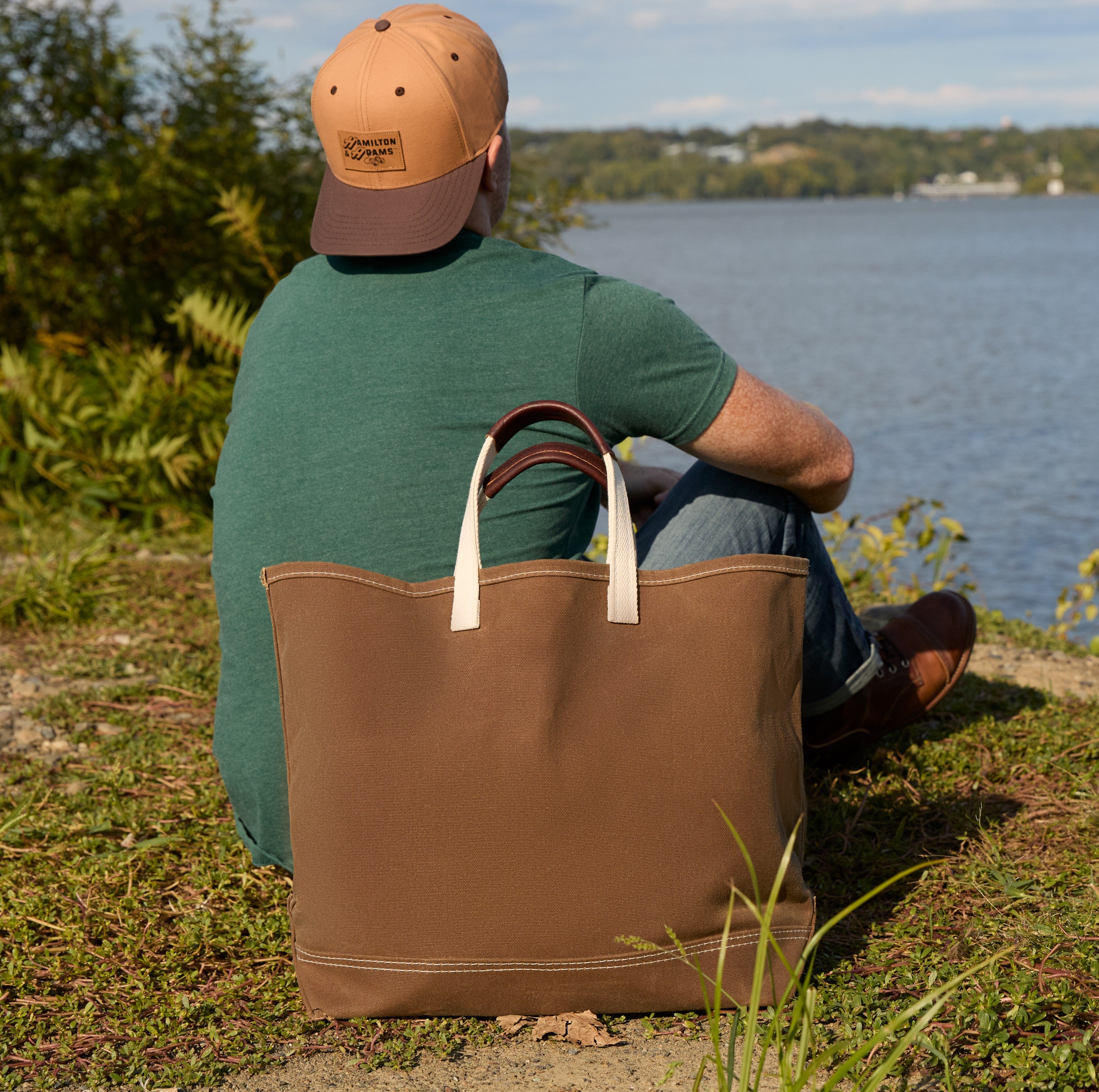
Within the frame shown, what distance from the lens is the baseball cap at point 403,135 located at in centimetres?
201

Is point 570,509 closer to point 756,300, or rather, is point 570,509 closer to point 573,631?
point 573,631

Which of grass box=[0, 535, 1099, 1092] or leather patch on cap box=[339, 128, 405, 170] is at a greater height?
leather patch on cap box=[339, 128, 405, 170]

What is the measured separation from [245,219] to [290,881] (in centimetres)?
468

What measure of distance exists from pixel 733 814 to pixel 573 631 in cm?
39

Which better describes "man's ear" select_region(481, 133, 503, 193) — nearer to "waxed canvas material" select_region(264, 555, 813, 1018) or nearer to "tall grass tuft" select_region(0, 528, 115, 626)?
"waxed canvas material" select_region(264, 555, 813, 1018)

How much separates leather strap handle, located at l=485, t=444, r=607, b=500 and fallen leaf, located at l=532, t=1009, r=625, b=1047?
0.91 meters

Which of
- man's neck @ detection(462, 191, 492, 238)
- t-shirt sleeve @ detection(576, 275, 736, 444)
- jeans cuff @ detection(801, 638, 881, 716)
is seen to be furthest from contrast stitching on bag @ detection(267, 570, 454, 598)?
jeans cuff @ detection(801, 638, 881, 716)

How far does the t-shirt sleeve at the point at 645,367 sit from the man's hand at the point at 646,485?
71 cm

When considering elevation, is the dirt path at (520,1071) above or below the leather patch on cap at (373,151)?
below

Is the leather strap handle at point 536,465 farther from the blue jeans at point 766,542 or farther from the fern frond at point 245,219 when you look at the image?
the fern frond at point 245,219

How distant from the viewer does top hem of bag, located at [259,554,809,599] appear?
1717 mm

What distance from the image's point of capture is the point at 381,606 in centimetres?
174

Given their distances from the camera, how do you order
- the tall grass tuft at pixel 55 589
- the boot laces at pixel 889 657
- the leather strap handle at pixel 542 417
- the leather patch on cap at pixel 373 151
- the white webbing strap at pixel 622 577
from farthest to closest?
the tall grass tuft at pixel 55 589 → the boot laces at pixel 889 657 → the leather patch on cap at pixel 373 151 → the leather strap handle at pixel 542 417 → the white webbing strap at pixel 622 577

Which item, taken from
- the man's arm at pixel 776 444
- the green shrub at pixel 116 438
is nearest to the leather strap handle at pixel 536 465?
the man's arm at pixel 776 444
